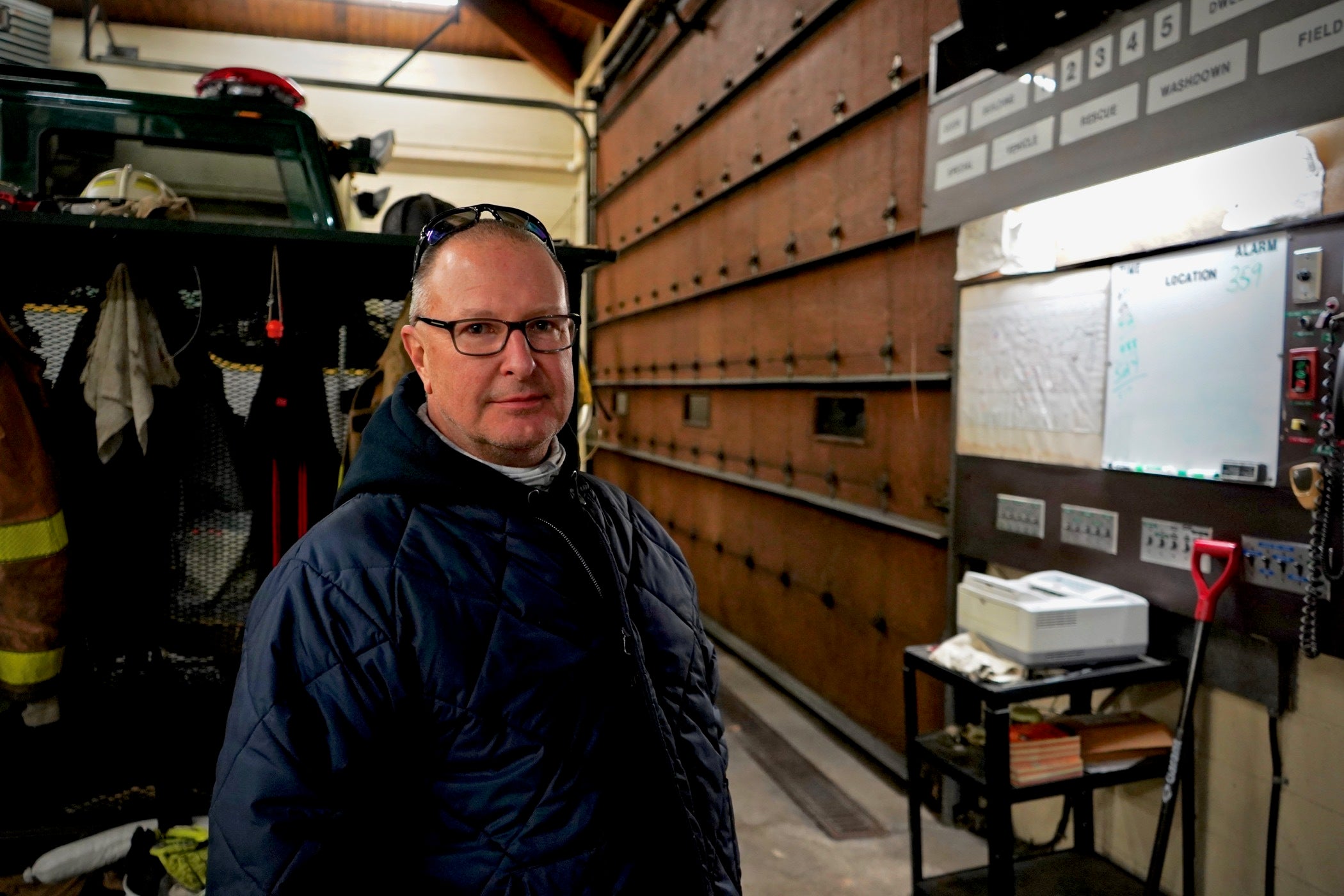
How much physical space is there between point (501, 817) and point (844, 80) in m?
3.59

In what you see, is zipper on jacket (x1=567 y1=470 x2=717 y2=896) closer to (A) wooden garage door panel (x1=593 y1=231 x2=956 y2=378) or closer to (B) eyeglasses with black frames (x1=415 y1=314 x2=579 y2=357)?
(B) eyeglasses with black frames (x1=415 y1=314 x2=579 y2=357)

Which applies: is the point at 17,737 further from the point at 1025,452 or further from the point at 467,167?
the point at 467,167

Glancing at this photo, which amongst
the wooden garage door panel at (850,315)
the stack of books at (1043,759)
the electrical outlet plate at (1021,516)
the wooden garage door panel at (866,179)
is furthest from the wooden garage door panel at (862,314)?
the stack of books at (1043,759)

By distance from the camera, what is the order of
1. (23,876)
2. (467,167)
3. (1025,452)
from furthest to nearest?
1. (467,167)
2. (1025,452)
3. (23,876)

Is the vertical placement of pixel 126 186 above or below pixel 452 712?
above

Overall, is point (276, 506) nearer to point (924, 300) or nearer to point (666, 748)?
point (666, 748)

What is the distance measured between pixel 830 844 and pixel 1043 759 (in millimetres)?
1077

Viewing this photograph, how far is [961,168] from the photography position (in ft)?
9.63

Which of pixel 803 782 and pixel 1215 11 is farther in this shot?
pixel 803 782

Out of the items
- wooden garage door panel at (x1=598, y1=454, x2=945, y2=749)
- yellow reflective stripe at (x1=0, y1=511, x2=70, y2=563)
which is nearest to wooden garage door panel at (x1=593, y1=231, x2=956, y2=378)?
wooden garage door panel at (x1=598, y1=454, x2=945, y2=749)

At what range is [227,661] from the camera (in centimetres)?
266

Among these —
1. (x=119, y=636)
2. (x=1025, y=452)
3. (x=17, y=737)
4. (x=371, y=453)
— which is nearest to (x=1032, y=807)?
(x=1025, y=452)

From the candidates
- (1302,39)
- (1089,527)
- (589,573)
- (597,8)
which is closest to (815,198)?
(1089,527)

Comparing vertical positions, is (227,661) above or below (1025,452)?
below
